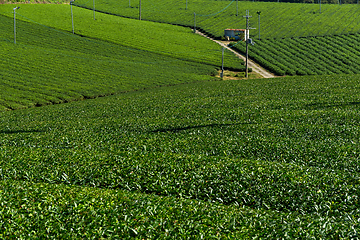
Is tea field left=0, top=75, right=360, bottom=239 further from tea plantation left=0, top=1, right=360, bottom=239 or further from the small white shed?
A: the small white shed

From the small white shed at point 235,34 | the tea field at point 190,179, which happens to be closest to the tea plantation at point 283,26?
the small white shed at point 235,34

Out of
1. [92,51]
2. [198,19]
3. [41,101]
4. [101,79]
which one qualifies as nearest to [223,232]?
[41,101]

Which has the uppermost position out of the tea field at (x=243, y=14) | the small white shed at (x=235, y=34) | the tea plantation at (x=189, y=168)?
the tea field at (x=243, y=14)

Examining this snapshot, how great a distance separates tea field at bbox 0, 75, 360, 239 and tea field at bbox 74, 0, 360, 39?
10737cm

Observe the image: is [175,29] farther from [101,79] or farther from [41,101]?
[41,101]

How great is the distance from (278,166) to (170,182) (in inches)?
225

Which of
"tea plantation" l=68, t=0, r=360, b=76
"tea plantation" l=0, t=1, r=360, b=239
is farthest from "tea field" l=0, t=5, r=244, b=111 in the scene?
"tea plantation" l=68, t=0, r=360, b=76

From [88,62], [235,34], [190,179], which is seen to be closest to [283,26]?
[235,34]

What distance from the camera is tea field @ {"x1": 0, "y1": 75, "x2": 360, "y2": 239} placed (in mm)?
11648

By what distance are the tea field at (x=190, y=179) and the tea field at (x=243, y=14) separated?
107 metres

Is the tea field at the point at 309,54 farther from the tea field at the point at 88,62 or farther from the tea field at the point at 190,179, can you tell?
the tea field at the point at 190,179

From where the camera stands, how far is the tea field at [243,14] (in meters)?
136

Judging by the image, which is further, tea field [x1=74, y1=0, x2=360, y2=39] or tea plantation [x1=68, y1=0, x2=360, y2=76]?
tea field [x1=74, y1=0, x2=360, y2=39]

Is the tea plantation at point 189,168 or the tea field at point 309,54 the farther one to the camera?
the tea field at point 309,54
